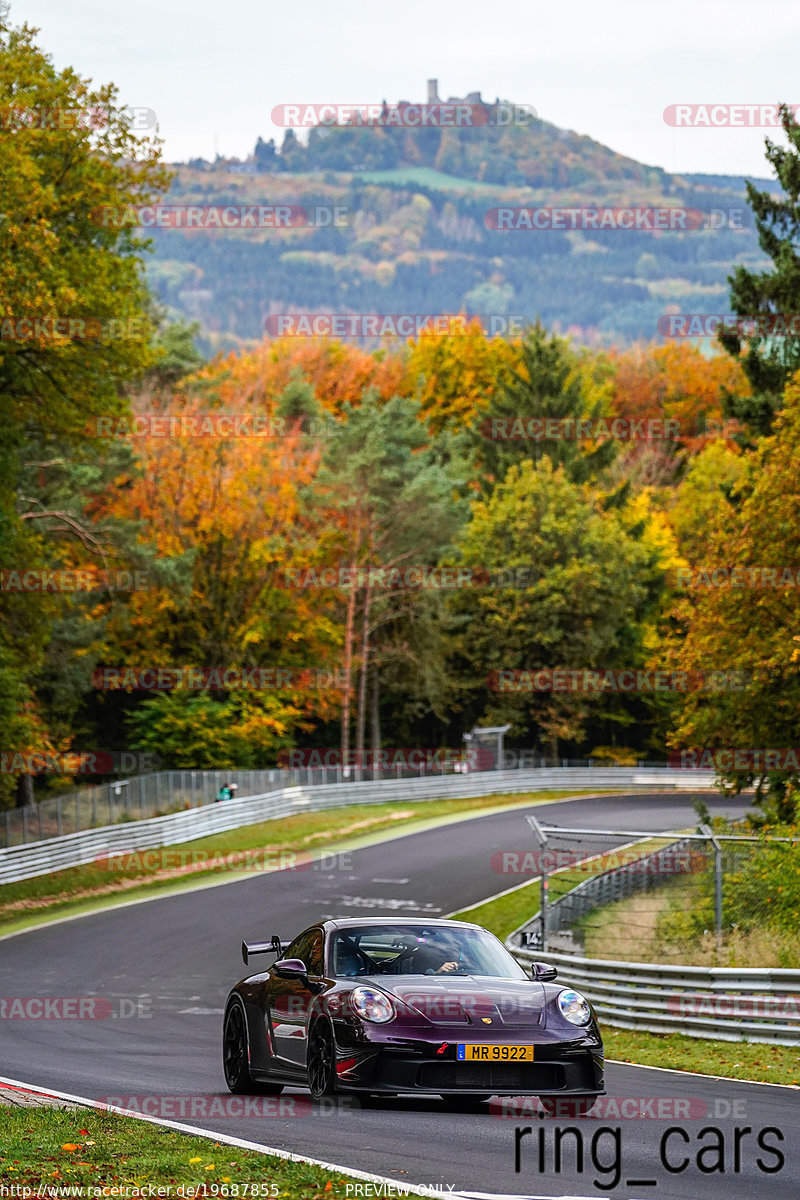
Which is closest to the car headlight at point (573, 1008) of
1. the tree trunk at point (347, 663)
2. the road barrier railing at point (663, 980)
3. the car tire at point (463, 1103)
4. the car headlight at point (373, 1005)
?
the car tire at point (463, 1103)

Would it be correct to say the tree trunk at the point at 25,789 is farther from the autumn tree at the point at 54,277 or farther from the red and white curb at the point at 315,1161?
the red and white curb at the point at 315,1161

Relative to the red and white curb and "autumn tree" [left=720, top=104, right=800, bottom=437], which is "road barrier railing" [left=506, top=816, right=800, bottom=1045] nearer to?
the red and white curb

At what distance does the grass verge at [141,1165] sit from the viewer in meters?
7.63

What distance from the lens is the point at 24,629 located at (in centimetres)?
3759

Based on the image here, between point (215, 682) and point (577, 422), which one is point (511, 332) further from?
point (215, 682)

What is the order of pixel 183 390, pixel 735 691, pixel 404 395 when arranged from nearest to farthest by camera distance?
pixel 735 691 < pixel 183 390 < pixel 404 395

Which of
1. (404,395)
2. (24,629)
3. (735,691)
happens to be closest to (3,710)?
(24,629)

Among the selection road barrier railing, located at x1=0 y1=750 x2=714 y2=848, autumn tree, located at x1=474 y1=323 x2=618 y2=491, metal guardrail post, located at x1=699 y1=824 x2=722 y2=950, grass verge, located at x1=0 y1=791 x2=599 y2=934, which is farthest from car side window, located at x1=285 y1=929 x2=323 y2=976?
autumn tree, located at x1=474 y1=323 x2=618 y2=491

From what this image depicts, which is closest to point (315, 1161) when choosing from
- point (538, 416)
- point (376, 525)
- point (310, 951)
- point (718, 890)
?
point (310, 951)

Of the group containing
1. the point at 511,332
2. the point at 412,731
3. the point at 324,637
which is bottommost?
the point at 412,731

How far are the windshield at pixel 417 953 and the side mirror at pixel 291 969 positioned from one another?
0.81 feet

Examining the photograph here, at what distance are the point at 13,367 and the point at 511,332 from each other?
230ft

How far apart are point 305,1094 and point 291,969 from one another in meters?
1.39

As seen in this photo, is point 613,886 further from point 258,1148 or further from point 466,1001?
point 258,1148
